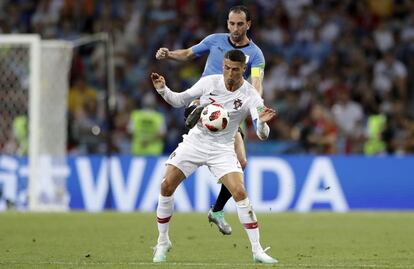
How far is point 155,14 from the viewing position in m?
28.0

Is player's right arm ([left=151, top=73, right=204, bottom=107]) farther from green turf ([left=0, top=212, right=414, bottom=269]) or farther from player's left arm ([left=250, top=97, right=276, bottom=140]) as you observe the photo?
green turf ([left=0, top=212, right=414, bottom=269])

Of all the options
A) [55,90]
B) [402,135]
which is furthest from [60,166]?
[402,135]

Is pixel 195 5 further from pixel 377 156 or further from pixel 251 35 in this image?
pixel 377 156

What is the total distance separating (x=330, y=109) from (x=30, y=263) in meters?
14.5

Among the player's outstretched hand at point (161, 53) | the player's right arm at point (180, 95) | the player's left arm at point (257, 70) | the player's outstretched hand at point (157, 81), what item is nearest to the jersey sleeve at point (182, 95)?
the player's right arm at point (180, 95)

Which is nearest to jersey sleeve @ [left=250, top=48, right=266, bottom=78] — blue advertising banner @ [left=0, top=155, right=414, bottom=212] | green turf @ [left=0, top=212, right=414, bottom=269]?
green turf @ [left=0, top=212, right=414, bottom=269]

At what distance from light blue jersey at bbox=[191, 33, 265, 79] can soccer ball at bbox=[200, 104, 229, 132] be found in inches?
69.1

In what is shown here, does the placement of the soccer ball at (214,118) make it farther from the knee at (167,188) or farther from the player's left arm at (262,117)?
the knee at (167,188)

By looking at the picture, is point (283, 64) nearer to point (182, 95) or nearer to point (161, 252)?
point (182, 95)

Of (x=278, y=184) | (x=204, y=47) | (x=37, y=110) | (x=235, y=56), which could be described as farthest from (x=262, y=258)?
(x=37, y=110)

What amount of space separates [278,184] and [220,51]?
9184mm

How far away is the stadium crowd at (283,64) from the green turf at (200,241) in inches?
144

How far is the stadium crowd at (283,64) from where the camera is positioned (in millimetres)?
24906

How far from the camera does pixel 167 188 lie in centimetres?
1216
